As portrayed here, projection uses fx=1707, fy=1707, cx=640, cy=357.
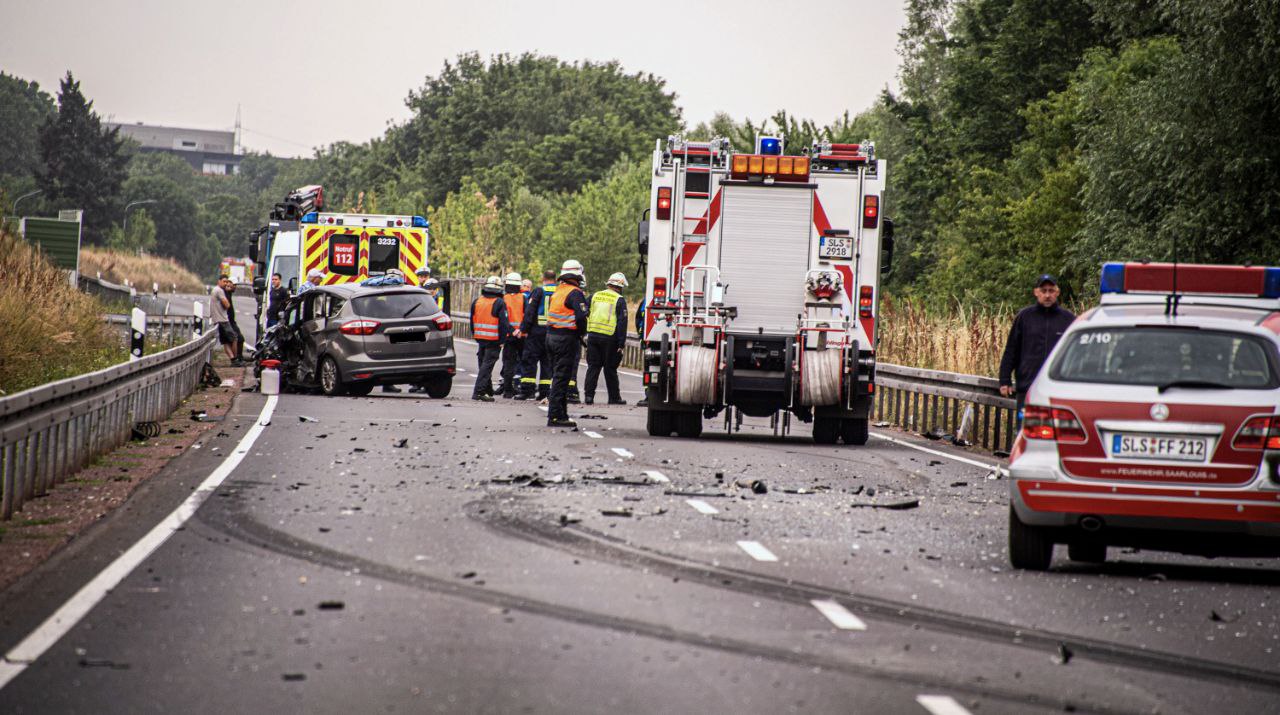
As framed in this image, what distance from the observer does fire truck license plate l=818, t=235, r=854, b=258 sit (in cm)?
1847

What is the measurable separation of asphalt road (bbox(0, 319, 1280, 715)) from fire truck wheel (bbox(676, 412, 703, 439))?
5061 mm

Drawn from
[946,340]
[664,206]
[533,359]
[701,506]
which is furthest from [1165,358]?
[533,359]

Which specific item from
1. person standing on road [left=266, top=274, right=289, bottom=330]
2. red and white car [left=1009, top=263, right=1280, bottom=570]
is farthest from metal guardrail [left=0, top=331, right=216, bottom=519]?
person standing on road [left=266, top=274, right=289, bottom=330]

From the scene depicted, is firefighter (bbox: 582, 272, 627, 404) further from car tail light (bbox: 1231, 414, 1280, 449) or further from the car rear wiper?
car tail light (bbox: 1231, 414, 1280, 449)

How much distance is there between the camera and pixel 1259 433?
30.1ft

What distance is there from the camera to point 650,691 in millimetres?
6141

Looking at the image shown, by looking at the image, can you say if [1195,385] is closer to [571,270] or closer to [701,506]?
[701,506]

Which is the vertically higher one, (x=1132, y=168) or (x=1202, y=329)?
(x=1132, y=168)

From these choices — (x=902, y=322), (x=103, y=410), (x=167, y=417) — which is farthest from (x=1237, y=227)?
(x=103, y=410)

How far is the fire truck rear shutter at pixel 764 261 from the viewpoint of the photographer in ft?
60.9

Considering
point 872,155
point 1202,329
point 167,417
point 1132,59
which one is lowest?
point 167,417

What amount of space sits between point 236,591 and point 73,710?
2333 millimetres

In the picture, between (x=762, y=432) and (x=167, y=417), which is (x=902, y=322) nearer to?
(x=762, y=432)

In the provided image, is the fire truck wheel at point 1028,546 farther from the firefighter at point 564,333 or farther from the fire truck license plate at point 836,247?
the firefighter at point 564,333
